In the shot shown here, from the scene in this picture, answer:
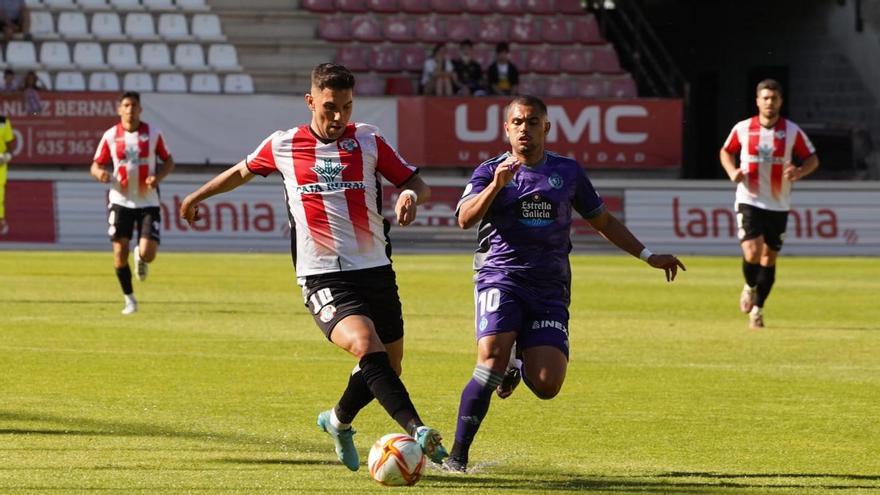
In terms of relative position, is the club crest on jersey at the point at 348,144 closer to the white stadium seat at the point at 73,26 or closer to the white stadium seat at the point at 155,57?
the white stadium seat at the point at 155,57

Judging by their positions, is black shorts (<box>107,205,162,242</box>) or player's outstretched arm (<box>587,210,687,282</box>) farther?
black shorts (<box>107,205,162,242</box>)

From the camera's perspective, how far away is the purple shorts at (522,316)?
751 centimetres

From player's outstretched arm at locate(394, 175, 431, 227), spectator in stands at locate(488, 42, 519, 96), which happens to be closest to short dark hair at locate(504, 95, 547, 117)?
player's outstretched arm at locate(394, 175, 431, 227)

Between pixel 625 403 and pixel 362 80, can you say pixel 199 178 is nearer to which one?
pixel 362 80

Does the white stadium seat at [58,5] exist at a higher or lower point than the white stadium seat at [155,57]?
higher

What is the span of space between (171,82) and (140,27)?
175 centimetres

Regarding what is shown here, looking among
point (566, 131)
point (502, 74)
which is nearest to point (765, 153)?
point (566, 131)

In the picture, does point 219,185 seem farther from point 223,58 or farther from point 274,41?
point 274,41

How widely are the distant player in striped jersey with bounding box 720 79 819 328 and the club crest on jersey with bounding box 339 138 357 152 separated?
846cm

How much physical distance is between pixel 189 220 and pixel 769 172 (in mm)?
8887

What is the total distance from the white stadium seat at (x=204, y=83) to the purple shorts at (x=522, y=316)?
2338 cm

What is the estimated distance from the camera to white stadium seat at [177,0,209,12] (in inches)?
1266

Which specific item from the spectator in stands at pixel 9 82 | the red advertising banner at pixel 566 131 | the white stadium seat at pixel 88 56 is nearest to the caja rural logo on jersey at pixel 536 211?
the red advertising banner at pixel 566 131

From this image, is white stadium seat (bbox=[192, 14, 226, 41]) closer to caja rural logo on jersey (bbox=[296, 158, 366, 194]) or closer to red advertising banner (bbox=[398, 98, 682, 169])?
red advertising banner (bbox=[398, 98, 682, 169])
